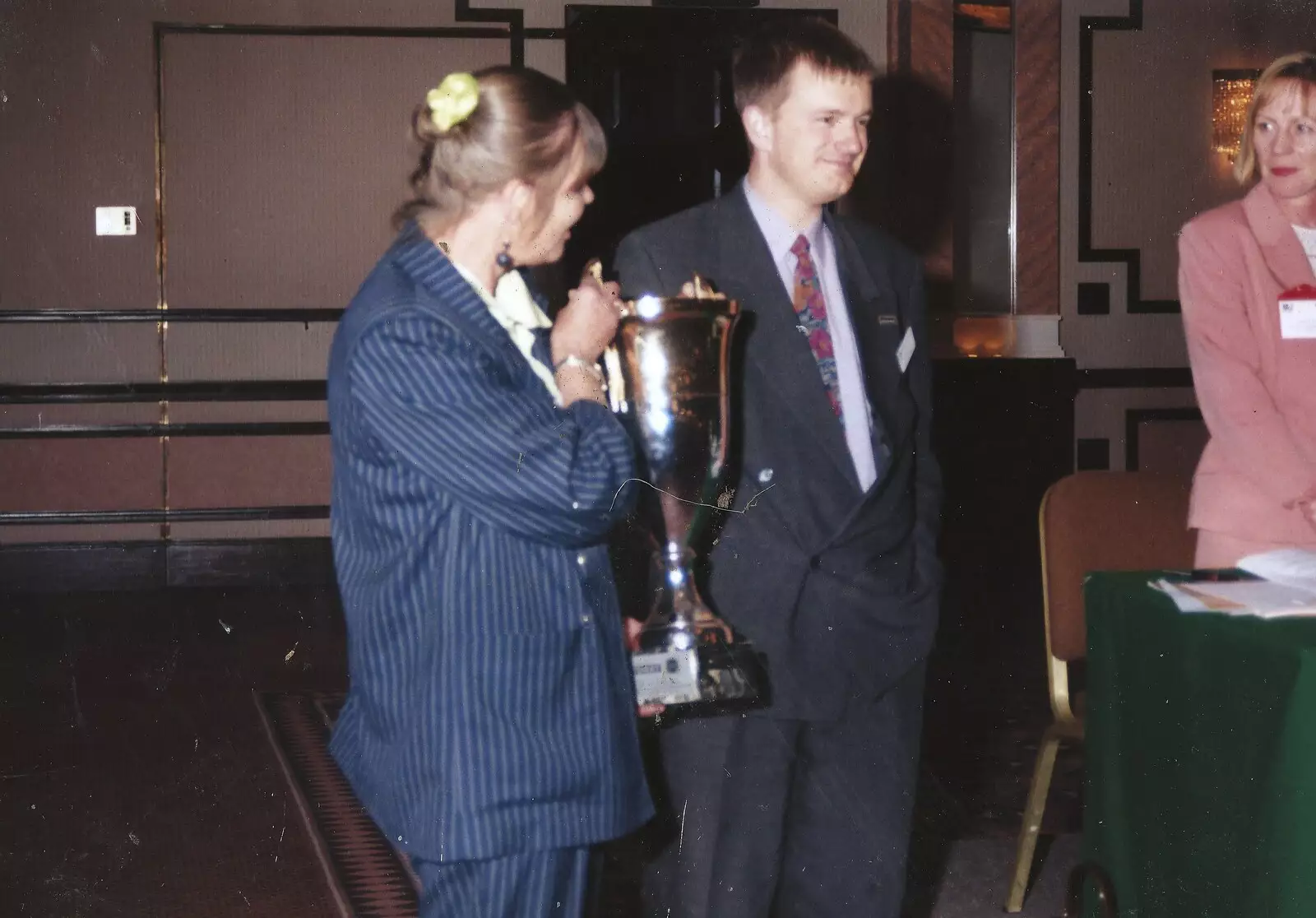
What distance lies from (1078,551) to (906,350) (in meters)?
0.90

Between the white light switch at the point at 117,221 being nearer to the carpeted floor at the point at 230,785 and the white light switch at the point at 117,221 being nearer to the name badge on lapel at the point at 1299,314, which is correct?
the carpeted floor at the point at 230,785

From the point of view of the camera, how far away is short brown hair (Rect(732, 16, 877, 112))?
1735 millimetres

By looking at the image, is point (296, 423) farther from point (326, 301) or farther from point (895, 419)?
point (895, 419)

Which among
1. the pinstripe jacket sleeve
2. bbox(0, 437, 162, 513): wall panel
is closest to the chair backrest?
the pinstripe jacket sleeve

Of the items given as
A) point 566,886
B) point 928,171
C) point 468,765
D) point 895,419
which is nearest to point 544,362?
point 468,765

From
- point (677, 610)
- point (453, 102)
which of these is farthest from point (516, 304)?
point (677, 610)

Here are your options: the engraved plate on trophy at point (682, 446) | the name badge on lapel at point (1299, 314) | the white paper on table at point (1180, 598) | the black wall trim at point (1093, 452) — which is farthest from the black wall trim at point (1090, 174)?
the engraved plate on trophy at point (682, 446)

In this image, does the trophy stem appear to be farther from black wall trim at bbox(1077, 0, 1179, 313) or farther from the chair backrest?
black wall trim at bbox(1077, 0, 1179, 313)

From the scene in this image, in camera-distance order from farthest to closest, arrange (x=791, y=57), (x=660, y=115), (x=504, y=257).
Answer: (x=660, y=115), (x=791, y=57), (x=504, y=257)

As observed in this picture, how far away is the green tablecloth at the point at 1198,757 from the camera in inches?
60.6

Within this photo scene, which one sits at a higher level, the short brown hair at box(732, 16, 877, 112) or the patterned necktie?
the short brown hair at box(732, 16, 877, 112)

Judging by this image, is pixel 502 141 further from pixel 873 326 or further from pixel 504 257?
pixel 873 326

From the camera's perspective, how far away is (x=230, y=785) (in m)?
3.44

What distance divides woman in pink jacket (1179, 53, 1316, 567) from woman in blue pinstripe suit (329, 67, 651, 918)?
47.7 inches
